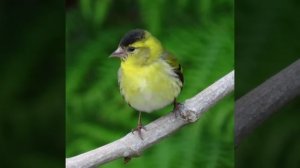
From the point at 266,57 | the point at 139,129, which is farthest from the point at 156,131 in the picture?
the point at 266,57

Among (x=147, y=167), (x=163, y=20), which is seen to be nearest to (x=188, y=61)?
(x=163, y=20)

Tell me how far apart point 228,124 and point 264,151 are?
16 cm

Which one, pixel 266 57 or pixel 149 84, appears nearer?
pixel 149 84

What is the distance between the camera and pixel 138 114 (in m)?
1.31

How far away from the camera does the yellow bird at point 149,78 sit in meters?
1.27

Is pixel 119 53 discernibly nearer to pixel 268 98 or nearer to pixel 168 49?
pixel 168 49

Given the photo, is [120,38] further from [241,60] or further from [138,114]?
[241,60]

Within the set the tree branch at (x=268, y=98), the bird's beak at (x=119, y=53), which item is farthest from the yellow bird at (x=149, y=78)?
the tree branch at (x=268, y=98)

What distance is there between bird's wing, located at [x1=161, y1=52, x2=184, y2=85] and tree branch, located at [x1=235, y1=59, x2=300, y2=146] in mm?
101

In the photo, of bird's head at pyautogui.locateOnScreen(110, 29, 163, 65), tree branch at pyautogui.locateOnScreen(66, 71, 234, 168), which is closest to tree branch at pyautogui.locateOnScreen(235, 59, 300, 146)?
tree branch at pyautogui.locateOnScreen(66, 71, 234, 168)

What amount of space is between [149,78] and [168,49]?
68 millimetres

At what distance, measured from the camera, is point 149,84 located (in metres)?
1.28

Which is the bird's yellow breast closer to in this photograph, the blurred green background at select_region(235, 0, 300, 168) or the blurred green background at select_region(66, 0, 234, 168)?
the blurred green background at select_region(66, 0, 234, 168)

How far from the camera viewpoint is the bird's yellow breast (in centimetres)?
127
